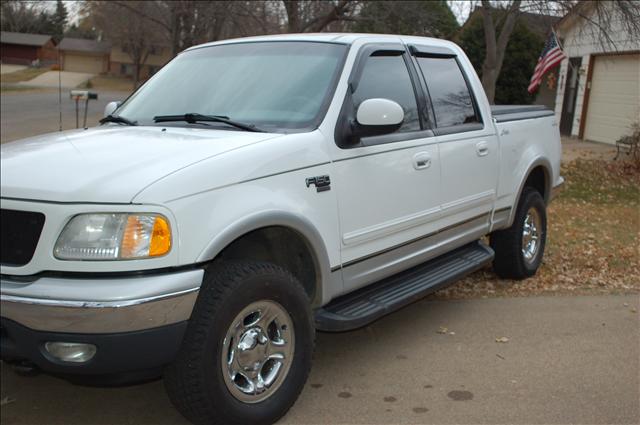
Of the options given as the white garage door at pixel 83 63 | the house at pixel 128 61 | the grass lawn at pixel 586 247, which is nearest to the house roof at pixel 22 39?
the white garage door at pixel 83 63

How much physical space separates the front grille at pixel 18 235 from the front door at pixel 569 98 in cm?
2067

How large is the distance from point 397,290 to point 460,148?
1.20m

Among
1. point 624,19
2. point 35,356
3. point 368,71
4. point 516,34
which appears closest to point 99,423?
point 35,356

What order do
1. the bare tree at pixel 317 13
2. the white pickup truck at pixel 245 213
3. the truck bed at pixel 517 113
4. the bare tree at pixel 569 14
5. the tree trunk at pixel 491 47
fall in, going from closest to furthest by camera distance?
1. the white pickup truck at pixel 245 213
2. the truck bed at pixel 517 113
3. the bare tree at pixel 569 14
4. the tree trunk at pixel 491 47
5. the bare tree at pixel 317 13

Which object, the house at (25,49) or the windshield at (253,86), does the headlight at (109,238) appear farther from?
the house at (25,49)

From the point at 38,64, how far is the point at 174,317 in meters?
101

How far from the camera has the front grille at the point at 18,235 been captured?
2912 millimetres

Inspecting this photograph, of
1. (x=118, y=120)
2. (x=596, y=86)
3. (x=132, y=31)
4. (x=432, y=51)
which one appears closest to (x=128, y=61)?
(x=132, y=31)

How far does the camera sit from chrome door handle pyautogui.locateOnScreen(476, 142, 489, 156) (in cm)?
518

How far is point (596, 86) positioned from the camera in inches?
781

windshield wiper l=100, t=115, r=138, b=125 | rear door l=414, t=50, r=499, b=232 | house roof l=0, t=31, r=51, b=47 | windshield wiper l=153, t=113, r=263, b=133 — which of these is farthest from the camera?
house roof l=0, t=31, r=51, b=47

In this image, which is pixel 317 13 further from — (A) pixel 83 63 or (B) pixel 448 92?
(A) pixel 83 63

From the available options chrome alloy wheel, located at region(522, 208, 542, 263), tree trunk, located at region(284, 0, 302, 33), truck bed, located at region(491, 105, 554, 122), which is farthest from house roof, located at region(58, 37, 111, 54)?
chrome alloy wheel, located at region(522, 208, 542, 263)

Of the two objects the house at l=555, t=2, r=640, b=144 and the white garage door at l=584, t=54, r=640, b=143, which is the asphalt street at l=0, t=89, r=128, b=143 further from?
the white garage door at l=584, t=54, r=640, b=143
